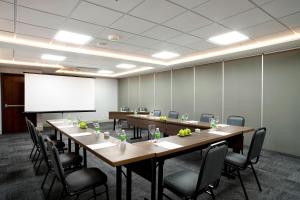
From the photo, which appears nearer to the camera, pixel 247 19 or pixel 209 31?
pixel 247 19

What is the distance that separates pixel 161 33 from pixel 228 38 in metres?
1.47

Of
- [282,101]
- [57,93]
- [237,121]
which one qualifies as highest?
[57,93]

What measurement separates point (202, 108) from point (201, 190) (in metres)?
4.52

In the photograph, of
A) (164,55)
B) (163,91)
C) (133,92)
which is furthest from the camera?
(133,92)

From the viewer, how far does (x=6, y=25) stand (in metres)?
3.05

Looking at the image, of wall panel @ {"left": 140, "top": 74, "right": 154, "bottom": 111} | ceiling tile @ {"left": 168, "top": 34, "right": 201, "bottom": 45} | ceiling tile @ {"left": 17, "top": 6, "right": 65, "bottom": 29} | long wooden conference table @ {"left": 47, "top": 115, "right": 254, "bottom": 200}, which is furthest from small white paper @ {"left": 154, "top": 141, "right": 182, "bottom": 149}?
wall panel @ {"left": 140, "top": 74, "right": 154, "bottom": 111}

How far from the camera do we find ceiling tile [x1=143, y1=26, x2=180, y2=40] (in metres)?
3.26

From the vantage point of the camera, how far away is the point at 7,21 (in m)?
2.89

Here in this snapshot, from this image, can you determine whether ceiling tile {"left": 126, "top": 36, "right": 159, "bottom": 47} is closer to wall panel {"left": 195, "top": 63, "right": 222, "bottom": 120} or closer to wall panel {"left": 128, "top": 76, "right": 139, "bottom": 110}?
wall panel {"left": 195, "top": 63, "right": 222, "bottom": 120}

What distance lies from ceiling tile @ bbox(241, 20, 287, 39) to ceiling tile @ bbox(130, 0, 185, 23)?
5.04 feet

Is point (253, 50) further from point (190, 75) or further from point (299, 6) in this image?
point (190, 75)

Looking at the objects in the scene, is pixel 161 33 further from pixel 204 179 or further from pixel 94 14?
pixel 204 179

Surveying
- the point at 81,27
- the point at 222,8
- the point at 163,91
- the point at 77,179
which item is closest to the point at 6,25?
the point at 81,27

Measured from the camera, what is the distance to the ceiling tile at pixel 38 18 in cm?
259
